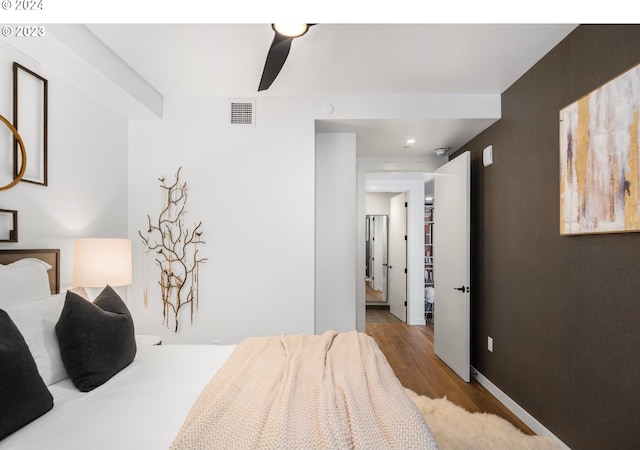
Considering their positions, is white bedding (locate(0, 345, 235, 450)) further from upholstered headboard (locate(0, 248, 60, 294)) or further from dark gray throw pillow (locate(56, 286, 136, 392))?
upholstered headboard (locate(0, 248, 60, 294))

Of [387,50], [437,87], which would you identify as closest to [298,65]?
[387,50]

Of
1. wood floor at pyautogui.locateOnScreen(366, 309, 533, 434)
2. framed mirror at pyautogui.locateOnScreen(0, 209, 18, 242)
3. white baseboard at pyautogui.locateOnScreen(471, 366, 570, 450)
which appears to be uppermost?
framed mirror at pyautogui.locateOnScreen(0, 209, 18, 242)

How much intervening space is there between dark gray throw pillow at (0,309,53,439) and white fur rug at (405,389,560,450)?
204 centimetres

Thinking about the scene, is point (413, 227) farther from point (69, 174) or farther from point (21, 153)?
point (21, 153)

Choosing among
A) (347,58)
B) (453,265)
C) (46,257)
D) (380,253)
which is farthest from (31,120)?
(380,253)

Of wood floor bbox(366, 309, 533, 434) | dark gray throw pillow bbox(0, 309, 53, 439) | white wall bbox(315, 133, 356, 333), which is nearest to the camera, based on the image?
dark gray throw pillow bbox(0, 309, 53, 439)

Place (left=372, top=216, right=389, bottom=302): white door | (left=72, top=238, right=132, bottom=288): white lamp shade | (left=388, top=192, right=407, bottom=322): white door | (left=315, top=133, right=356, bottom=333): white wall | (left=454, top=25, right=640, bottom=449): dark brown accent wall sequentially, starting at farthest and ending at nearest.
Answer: (left=372, top=216, right=389, bottom=302): white door < (left=388, top=192, right=407, bottom=322): white door < (left=315, top=133, right=356, bottom=333): white wall < (left=72, top=238, right=132, bottom=288): white lamp shade < (left=454, top=25, right=640, bottom=449): dark brown accent wall

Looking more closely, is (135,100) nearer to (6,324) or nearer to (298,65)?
(298,65)

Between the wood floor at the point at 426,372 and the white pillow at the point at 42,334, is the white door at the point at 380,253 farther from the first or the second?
the white pillow at the point at 42,334

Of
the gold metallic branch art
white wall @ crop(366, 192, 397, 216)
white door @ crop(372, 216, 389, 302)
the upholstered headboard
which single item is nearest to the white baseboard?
the gold metallic branch art

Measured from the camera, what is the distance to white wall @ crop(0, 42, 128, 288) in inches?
74.9

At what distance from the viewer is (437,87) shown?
288 cm

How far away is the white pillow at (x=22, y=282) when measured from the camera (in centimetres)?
157
